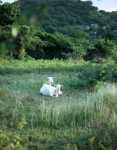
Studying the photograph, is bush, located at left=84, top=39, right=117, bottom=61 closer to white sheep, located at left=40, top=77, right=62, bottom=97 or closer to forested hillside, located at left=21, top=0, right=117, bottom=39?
white sheep, located at left=40, top=77, right=62, bottom=97

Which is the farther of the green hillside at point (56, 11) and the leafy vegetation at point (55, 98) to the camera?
the leafy vegetation at point (55, 98)

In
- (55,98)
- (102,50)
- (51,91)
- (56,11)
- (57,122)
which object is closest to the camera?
(56,11)

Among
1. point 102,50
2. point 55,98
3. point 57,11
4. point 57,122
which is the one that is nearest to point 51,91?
point 55,98

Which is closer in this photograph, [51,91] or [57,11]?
[57,11]

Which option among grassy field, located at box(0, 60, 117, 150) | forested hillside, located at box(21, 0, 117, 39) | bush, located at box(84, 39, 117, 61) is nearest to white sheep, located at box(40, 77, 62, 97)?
grassy field, located at box(0, 60, 117, 150)

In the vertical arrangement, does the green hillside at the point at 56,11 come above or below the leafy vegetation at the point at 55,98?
above

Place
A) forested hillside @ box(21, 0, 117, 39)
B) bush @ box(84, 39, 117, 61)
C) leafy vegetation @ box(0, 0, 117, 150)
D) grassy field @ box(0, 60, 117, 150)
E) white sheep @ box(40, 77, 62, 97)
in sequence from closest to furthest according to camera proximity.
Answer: forested hillside @ box(21, 0, 117, 39) → leafy vegetation @ box(0, 0, 117, 150) → grassy field @ box(0, 60, 117, 150) → white sheep @ box(40, 77, 62, 97) → bush @ box(84, 39, 117, 61)

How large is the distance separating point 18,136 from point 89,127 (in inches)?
51.9

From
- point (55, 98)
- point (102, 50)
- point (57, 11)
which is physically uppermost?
point (57, 11)

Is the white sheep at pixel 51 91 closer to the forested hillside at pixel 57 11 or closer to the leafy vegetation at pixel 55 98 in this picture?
the leafy vegetation at pixel 55 98

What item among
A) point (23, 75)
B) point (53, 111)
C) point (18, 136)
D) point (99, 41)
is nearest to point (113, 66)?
point (23, 75)

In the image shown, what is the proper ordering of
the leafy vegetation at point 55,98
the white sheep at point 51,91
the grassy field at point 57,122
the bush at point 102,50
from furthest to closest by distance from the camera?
the bush at point 102,50, the white sheep at point 51,91, the grassy field at point 57,122, the leafy vegetation at point 55,98

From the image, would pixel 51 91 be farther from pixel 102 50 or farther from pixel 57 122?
pixel 102 50

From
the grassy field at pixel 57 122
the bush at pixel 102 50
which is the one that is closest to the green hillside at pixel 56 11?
the grassy field at pixel 57 122
